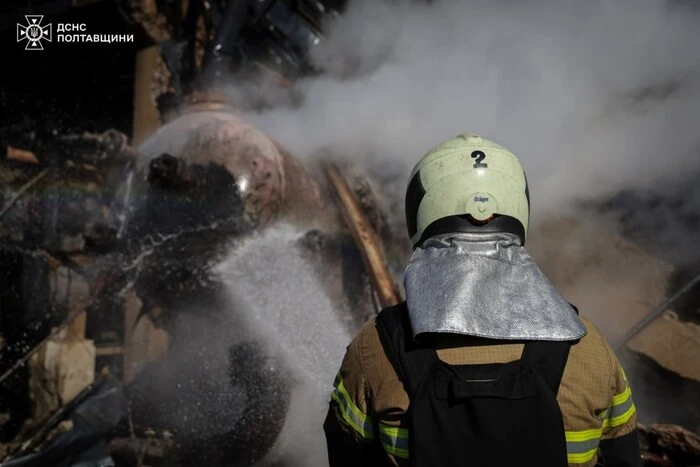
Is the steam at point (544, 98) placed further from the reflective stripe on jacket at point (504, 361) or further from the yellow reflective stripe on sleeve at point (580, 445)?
the yellow reflective stripe on sleeve at point (580, 445)

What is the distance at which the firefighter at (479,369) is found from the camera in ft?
3.87

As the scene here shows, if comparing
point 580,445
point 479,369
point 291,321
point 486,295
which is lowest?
point 291,321

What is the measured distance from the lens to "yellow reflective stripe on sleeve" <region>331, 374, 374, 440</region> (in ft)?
4.51

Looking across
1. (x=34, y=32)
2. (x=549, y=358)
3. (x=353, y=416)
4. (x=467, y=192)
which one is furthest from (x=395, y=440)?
(x=34, y=32)

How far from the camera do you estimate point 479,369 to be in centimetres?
123

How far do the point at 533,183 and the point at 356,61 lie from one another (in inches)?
103

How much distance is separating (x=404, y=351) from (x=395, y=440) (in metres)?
0.22

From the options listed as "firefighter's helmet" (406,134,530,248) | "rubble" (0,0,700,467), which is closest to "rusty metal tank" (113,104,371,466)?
"rubble" (0,0,700,467)

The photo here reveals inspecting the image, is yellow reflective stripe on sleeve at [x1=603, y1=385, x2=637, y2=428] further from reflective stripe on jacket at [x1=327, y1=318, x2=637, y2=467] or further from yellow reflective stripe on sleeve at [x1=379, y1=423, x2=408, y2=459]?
yellow reflective stripe on sleeve at [x1=379, y1=423, x2=408, y2=459]

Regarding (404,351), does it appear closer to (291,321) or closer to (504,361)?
(504,361)

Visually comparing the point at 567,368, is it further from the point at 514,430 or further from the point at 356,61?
the point at 356,61

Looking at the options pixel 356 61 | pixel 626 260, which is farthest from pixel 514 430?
pixel 356 61

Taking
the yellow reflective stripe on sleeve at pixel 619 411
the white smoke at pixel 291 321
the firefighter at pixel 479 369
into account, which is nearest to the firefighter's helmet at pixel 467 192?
the firefighter at pixel 479 369

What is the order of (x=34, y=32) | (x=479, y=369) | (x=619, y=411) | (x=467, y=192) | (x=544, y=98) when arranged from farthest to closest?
(x=34, y=32)
(x=544, y=98)
(x=467, y=192)
(x=619, y=411)
(x=479, y=369)
